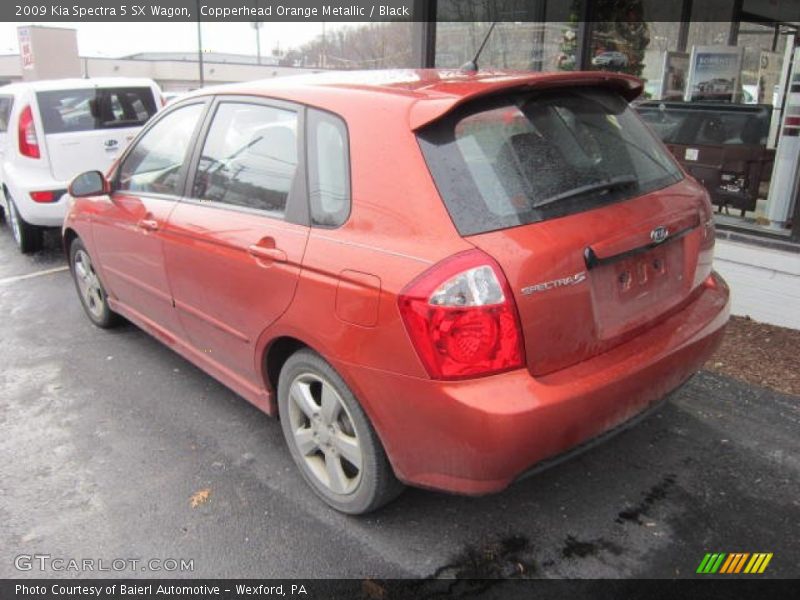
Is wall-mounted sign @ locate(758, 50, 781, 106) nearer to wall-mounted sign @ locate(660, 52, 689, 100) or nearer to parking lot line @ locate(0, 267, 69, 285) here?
wall-mounted sign @ locate(660, 52, 689, 100)

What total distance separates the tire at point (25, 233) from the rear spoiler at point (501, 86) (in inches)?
245

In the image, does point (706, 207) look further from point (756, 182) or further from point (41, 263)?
point (41, 263)

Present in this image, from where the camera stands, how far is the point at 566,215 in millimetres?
2336

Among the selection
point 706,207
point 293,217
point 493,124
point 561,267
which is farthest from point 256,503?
point 706,207

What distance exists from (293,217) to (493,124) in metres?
0.88

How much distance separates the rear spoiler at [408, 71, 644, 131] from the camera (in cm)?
233

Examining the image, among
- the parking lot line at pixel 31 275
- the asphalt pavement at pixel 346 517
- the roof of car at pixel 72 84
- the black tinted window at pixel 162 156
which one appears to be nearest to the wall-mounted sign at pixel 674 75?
the asphalt pavement at pixel 346 517

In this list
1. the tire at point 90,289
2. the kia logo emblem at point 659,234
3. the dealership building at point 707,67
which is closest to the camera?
the kia logo emblem at point 659,234

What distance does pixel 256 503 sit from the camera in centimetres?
290

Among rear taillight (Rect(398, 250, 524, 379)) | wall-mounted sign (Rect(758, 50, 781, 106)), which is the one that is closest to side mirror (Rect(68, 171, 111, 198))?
rear taillight (Rect(398, 250, 524, 379))
